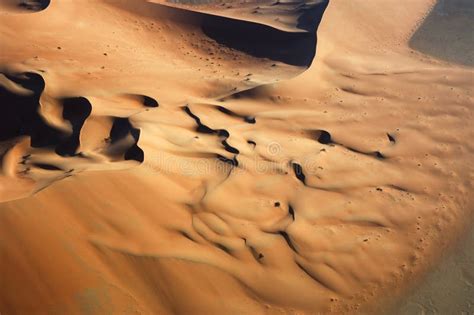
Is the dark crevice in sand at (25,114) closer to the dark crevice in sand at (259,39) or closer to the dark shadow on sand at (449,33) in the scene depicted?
the dark crevice in sand at (259,39)

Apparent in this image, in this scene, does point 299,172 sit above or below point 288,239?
above

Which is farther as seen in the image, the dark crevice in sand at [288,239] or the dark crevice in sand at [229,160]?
the dark crevice in sand at [229,160]

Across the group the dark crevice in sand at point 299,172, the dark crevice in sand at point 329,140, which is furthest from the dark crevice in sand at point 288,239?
the dark crevice in sand at point 329,140

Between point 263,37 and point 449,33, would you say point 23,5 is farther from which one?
point 449,33

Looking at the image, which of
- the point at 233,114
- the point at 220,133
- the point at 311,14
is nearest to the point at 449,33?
the point at 311,14

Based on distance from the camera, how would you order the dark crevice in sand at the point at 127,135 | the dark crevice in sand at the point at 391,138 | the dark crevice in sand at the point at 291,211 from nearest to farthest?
the dark crevice in sand at the point at 291,211 → the dark crevice in sand at the point at 127,135 → the dark crevice in sand at the point at 391,138

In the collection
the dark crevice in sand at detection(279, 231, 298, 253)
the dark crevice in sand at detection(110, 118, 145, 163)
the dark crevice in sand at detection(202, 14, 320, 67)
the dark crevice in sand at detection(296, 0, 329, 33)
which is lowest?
the dark crevice in sand at detection(279, 231, 298, 253)

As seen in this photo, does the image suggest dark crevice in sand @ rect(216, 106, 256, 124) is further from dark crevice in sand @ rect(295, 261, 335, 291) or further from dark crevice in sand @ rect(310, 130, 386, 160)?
dark crevice in sand @ rect(295, 261, 335, 291)

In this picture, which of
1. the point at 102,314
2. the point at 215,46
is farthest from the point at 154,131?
the point at 215,46

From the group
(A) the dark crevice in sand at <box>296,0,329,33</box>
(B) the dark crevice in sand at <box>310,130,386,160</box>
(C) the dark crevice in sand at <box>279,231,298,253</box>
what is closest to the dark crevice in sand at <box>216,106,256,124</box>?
(B) the dark crevice in sand at <box>310,130,386,160</box>
